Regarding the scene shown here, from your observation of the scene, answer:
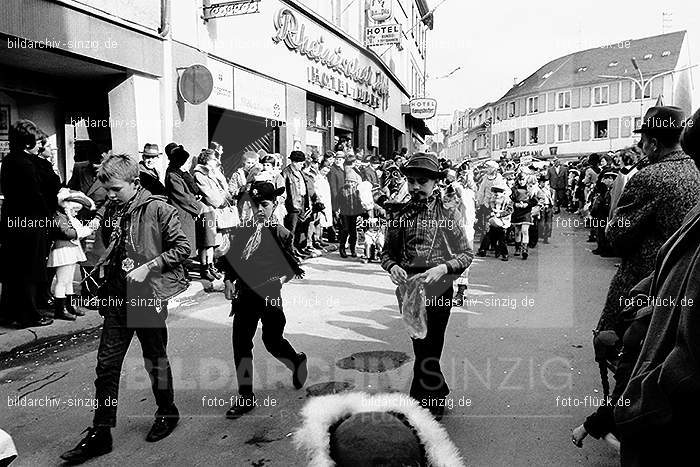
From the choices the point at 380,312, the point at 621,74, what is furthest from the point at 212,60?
the point at 621,74

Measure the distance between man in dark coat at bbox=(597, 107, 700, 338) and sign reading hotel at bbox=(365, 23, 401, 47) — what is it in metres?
20.2

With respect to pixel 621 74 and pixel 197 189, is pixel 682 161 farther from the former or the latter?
pixel 621 74

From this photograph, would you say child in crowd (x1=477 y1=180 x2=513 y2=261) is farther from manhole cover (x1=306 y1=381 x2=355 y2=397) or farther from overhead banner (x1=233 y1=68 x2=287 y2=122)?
manhole cover (x1=306 y1=381 x2=355 y2=397)

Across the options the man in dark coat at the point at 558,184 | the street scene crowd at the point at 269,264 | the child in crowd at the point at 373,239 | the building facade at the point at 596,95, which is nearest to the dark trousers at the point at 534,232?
the child in crowd at the point at 373,239

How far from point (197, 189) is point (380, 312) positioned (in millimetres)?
3738

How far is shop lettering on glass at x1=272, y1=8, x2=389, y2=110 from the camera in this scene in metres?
16.3

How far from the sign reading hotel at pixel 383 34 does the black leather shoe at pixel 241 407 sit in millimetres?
19938

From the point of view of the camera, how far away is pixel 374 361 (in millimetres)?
6027

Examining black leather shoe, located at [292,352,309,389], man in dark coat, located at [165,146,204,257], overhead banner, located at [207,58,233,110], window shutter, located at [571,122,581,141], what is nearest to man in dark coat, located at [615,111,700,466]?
black leather shoe, located at [292,352,309,389]

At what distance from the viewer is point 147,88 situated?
36.3ft

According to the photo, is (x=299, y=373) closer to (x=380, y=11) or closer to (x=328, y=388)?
(x=328, y=388)

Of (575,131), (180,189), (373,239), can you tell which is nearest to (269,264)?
(180,189)

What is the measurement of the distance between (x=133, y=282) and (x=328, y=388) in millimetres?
1944

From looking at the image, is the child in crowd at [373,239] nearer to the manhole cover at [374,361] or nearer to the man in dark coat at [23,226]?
the manhole cover at [374,361]
